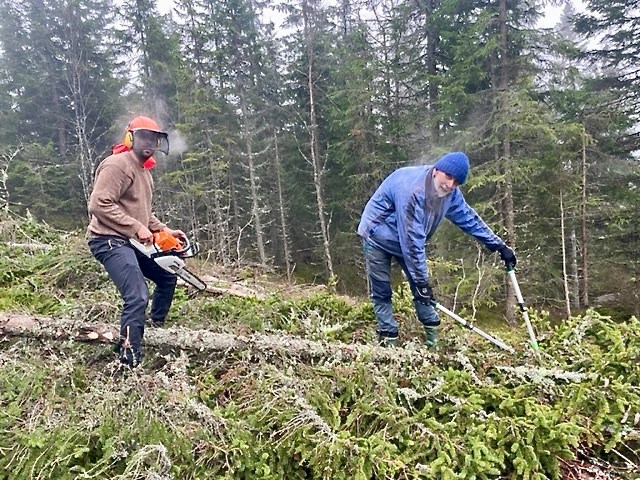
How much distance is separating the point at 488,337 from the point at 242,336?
2.10m

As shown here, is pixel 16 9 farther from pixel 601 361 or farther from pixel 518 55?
pixel 601 361

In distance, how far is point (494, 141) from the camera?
1235 centimetres

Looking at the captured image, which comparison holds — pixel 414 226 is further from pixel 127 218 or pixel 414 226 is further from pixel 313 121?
pixel 313 121

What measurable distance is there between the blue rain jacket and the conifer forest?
30.2 inches

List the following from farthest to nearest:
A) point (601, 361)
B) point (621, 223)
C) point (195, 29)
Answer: point (195, 29) → point (621, 223) → point (601, 361)

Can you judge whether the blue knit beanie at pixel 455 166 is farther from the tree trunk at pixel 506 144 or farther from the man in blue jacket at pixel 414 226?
the tree trunk at pixel 506 144

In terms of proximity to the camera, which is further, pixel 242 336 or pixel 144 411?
pixel 242 336

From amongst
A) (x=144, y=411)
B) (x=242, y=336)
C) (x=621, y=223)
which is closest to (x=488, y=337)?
(x=242, y=336)

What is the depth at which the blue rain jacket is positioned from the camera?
141 inches

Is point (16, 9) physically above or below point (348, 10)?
above

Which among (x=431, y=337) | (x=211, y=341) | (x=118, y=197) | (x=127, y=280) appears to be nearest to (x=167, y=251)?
(x=127, y=280)

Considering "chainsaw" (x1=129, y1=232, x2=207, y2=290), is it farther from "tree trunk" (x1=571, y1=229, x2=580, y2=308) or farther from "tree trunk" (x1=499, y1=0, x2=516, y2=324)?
"tree trunk" (x1=571, y1=229, x2=580, y2=308)

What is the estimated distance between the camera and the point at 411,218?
358cm

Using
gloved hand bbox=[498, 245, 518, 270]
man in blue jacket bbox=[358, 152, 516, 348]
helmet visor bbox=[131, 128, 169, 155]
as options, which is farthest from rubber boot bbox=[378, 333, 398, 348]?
helmet visor bbox=[131, 128, 169, 155]
